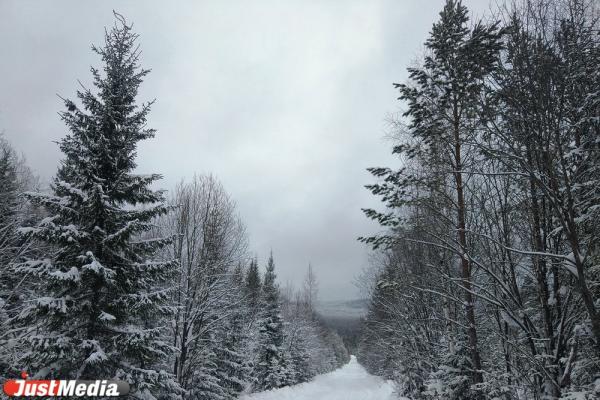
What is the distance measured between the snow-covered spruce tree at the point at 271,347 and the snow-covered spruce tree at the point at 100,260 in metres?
22.4

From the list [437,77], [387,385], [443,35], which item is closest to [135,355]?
[437,77]

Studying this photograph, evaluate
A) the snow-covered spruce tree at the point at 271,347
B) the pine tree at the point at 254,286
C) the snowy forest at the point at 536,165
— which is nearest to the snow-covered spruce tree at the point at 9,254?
the snowy forest at the point at 536,165

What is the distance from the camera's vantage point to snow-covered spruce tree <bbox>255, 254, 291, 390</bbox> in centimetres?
3070

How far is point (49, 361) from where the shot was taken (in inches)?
297

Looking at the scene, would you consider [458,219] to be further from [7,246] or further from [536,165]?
[7,246]

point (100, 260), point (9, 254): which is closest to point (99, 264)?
point (100, 260)

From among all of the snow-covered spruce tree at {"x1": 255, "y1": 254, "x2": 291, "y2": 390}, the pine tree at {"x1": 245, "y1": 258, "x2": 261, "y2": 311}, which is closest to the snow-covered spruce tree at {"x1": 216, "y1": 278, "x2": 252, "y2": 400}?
the pine tree at {"x1": 245, "y1": 258, "x2": 261, "y2": 311}

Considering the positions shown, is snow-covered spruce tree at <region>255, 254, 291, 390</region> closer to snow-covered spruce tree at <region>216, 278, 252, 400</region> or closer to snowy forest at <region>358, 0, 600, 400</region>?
snow-covered spruce tree at <region>216, 278, 252, 400</region>

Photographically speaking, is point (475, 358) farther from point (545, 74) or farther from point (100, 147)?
point (100, 147)

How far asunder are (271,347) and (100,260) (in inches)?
1009

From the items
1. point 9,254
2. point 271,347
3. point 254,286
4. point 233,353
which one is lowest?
point 271,347

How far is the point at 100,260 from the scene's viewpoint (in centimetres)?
845

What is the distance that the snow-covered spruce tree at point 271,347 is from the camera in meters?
30.7

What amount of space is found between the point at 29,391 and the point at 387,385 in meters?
33.5
